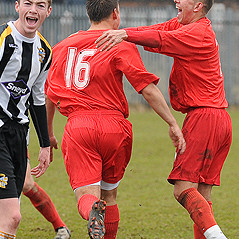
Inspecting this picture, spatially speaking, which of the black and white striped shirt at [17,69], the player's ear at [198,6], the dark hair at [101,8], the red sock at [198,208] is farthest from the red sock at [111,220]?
the player's ear at [198,6]

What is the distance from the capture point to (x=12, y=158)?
487 cm

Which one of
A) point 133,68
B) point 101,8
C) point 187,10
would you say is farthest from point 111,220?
point 187,10

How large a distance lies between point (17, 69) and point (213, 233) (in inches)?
82.3

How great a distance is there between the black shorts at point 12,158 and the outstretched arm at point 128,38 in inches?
36.7

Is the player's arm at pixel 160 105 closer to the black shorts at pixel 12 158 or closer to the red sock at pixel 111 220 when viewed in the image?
the red sock at pixel 111 220

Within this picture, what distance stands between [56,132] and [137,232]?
7739 mm

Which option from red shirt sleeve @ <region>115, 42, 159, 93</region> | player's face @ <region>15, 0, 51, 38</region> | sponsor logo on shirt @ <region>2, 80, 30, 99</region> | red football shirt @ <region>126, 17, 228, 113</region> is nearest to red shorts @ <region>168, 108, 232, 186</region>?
red football shirt @ <region>126, 17, 228, 113</region>

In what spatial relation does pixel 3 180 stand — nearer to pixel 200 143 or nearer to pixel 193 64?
pixel 200 143

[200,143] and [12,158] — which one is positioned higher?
[12,158]

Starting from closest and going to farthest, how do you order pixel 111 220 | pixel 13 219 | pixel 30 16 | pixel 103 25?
pixel 13 219
pixel 30 16
pixel 103 25
pixel 111 220

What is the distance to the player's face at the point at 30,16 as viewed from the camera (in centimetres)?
482

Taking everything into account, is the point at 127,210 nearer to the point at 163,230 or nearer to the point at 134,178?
the point at 163,230

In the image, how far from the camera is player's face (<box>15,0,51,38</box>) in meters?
4.82

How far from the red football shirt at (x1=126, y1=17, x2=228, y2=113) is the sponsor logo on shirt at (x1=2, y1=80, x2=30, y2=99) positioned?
1.16m
